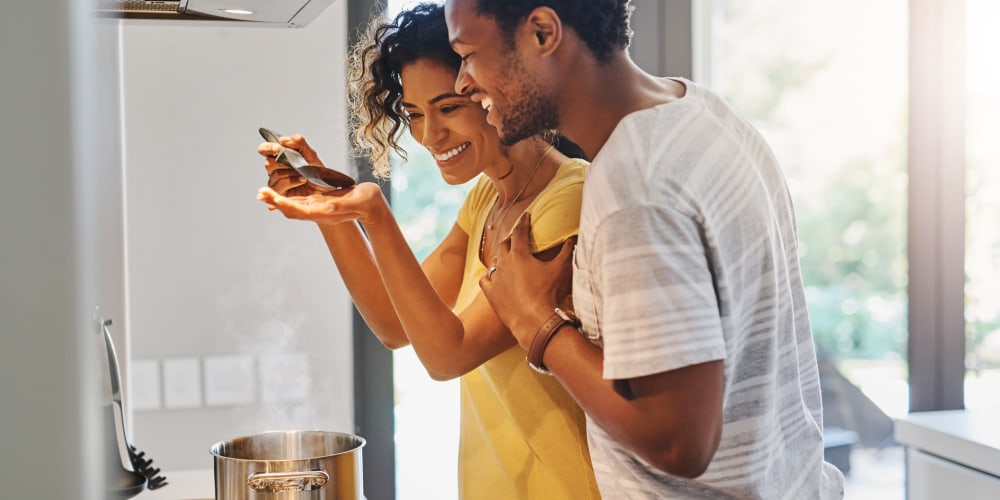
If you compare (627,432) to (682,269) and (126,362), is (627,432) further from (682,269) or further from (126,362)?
(126,362)

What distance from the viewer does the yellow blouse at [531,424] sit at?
3.53ft

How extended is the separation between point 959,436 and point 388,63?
1278 millimetres

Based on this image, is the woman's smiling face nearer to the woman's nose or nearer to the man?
the woman's nose

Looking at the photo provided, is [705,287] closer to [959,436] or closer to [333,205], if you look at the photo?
[333,205]

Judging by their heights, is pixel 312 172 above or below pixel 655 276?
above

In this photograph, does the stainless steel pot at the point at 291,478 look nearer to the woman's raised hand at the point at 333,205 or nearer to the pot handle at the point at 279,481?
the pot handle at the point at 279,481

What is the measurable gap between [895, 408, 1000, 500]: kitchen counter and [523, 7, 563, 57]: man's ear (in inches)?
48.4

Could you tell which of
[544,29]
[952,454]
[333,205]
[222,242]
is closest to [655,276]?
[544,29]

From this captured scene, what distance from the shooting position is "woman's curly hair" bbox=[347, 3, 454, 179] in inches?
48.3

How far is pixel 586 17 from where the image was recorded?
3.00 ft

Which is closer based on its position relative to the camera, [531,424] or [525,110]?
[525,110]

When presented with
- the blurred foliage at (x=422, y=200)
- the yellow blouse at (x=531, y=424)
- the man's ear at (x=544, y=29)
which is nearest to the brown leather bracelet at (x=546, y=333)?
the yellow blouse at (x=531, y=424)

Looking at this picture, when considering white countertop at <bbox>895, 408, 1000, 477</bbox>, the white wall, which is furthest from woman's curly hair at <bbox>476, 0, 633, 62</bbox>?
the white wall

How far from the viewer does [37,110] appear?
291 millimetres
